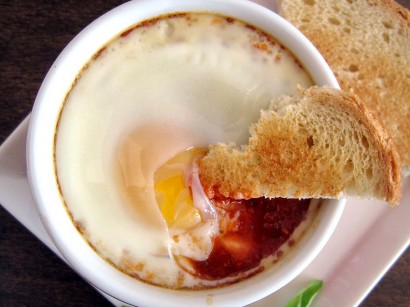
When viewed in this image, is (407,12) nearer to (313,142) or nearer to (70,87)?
(313,142)

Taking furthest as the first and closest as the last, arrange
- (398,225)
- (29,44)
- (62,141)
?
(29,44), (398,225), (62,141)

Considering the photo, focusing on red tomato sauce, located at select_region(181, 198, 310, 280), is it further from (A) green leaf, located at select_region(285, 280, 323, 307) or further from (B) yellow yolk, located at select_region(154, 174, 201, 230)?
(A) green leaf, located at select_region(285, 280, 323, 307)

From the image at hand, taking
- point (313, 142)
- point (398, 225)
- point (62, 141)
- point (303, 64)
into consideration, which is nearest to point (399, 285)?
point (398, 225)

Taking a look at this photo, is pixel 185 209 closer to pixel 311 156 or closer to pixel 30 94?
pixel 311 156

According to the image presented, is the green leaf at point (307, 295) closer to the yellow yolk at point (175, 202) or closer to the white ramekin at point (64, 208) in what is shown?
the white ramekin at point (64, 208)

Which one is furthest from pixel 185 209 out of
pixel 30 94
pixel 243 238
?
pixel 30 94

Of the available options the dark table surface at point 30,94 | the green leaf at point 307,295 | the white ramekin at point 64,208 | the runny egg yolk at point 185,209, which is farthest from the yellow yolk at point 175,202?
the dark table surface at point 30,94
